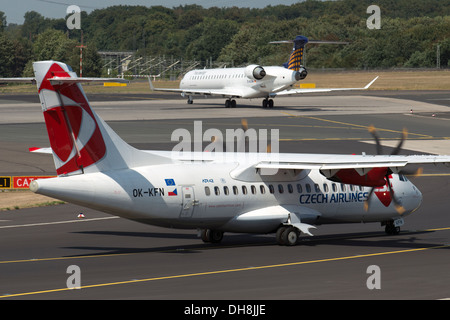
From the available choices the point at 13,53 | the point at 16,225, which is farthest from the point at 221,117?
the point at 13,53

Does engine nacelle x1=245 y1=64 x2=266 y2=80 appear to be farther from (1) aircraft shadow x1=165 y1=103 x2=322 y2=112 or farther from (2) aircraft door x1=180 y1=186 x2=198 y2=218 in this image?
(2) aircraft door x1=180 y1=186 x2=198 y2=218

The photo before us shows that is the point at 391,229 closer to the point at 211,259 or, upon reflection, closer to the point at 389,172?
the point at 389,172

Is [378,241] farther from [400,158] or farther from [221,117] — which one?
[221,117]

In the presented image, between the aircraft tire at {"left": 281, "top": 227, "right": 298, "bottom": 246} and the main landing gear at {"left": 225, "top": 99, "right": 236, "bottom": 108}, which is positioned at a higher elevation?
the main landing gear at {"left": 225, "top": 99, "right": 236, "bottom": 108}

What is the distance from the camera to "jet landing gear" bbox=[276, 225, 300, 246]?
27.8 m

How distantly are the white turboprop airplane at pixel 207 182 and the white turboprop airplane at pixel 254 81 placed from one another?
56.3 meters

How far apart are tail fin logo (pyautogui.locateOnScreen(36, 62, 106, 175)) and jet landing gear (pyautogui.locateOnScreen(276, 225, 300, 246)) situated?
7.19 metres

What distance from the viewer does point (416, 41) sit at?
555 feet

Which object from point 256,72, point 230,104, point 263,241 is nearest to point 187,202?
point 263,241

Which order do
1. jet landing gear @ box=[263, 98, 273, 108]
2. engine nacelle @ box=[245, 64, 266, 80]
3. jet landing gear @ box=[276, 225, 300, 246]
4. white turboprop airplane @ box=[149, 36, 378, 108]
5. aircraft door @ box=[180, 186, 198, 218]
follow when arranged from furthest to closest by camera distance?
1. jet landing gear @ box=[263, 98, 273, 108]
2. white turboprop airplane @ box=[149, 36, 378, 108]
3. engine nacelle @ box=[245, 64, 266, 80]
4. jet landing gear @ box=[276, 225, 300, 246]
5. aircraft door @ box=[180, 186, 198, 218]

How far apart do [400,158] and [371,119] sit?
5578 cm

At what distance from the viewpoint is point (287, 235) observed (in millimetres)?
27844

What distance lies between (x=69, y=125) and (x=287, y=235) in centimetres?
876

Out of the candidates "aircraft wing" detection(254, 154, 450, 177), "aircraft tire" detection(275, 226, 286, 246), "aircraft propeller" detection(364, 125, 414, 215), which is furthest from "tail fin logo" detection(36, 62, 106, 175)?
"aircraft propeller" detection(364, 125, 414, 215)
